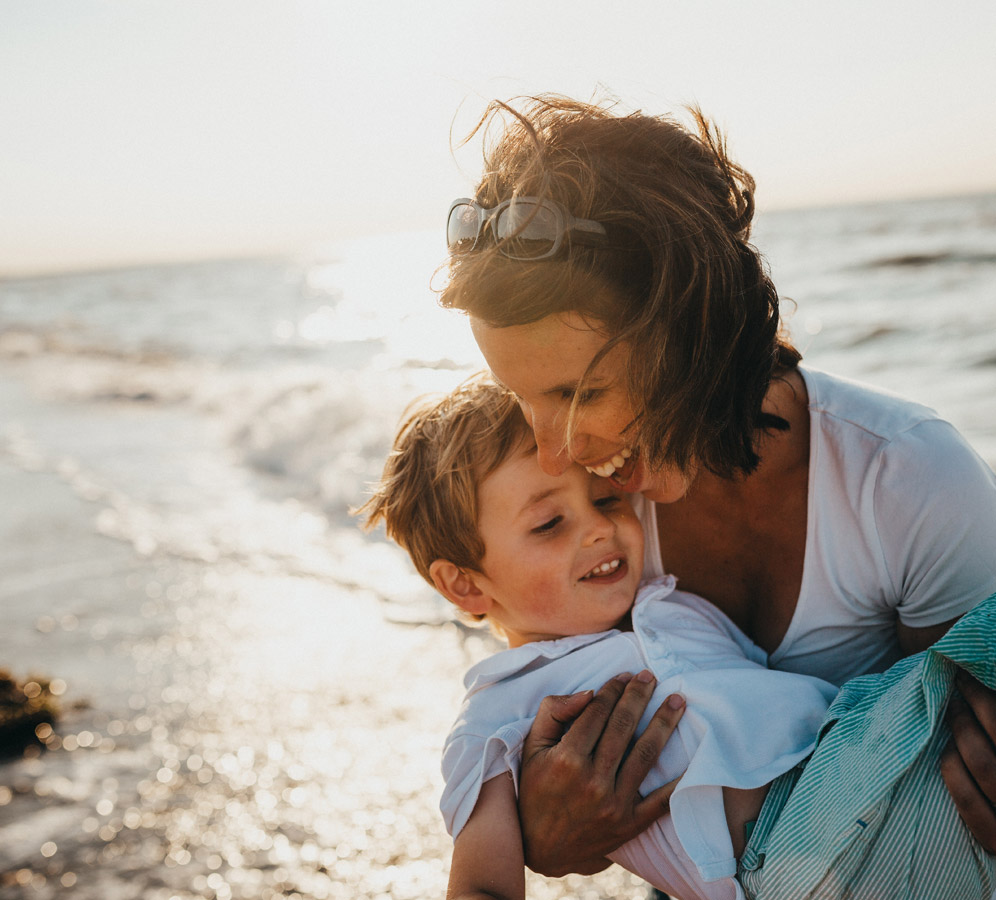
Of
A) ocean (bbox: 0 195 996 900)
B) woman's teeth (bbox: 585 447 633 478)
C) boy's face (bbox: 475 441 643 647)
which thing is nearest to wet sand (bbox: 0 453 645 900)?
ocean (bbox: 0 195 996 900)

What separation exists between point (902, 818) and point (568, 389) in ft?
3.37

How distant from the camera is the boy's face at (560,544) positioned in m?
2.19

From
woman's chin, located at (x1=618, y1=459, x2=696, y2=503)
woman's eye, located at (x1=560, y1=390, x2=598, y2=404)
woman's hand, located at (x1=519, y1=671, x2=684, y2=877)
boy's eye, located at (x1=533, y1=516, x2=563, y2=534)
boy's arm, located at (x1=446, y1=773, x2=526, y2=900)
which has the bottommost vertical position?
boy's arm, located at (x1=446, y1=773, x2=526, y2=900)

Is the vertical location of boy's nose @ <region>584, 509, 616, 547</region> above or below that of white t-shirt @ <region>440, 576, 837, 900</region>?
above

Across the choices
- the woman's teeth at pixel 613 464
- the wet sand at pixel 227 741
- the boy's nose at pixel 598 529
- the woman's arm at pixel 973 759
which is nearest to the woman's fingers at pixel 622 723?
the boy's nose at pixel 598 529

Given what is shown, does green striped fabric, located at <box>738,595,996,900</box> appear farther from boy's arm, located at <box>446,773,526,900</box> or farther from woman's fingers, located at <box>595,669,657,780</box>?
boy's arm, located at <box>446,773,526,900</box>

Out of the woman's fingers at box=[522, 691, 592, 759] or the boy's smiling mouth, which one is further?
the boy's smiling mouth

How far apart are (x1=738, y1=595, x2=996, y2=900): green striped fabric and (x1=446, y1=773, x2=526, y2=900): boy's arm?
0.52 metres

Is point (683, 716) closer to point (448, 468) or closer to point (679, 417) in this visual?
point (679, 417)

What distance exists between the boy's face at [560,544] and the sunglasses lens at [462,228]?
0.57 meters

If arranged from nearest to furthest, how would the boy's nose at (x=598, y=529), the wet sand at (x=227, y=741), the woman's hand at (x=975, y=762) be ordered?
the woman's hand at (x=975, y=762) < the boy's nose at (x=598, y=529) < the wet sand at (x=227, y=741)

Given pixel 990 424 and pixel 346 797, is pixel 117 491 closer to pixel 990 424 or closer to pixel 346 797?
pixel 346 797

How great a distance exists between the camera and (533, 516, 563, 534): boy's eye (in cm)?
221

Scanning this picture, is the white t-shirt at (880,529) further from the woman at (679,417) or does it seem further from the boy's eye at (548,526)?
the boy's eye at (548,526)
